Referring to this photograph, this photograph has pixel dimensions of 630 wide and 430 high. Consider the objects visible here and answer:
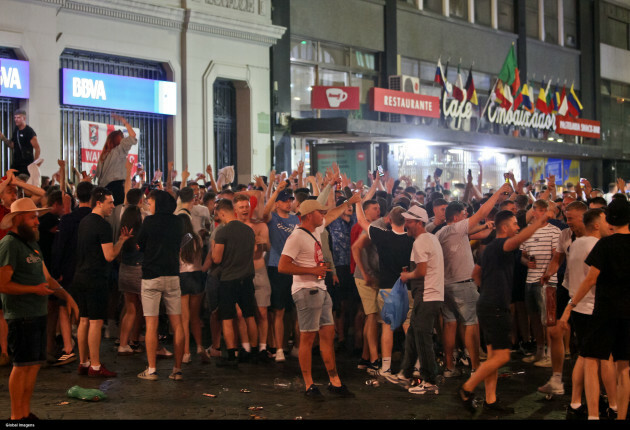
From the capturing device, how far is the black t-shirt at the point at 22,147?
15352mm

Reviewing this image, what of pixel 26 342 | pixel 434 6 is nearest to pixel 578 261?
pixel 26 342

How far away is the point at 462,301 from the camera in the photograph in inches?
384

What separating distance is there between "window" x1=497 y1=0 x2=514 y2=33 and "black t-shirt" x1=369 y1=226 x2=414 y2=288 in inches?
1146

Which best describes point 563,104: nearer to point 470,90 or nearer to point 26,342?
point 470,90

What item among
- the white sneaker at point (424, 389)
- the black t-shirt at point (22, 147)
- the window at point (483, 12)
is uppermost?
the window at point (483, 12)

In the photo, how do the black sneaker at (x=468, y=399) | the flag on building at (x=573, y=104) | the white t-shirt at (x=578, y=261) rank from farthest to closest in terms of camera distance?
1. the flag on building at (x=573, y=104)
2. the black sneaker at (x=468, y=399)
3. the white t-shirt at (x=578, y=261)

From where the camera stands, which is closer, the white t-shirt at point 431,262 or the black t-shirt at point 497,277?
the black t-shirt at point 497,277

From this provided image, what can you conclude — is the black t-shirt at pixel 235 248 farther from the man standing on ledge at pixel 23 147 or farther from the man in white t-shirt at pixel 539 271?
the man standing on ledge at pixel 23 147

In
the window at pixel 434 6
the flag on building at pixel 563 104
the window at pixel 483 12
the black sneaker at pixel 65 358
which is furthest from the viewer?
the flag on building at pixel 563 104

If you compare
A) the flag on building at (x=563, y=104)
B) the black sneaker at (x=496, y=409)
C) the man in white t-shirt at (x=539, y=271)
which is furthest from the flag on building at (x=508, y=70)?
the black sneaker at (x=496, y=409)

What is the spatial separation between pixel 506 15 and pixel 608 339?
32.2 m

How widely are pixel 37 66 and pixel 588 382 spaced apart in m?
15.0

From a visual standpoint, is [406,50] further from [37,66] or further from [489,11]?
[37,66]

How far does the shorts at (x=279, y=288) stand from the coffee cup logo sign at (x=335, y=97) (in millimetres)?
15898
